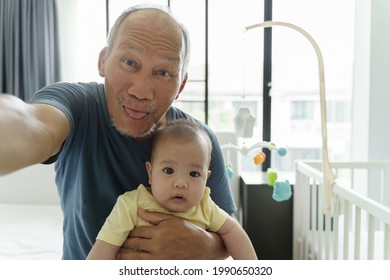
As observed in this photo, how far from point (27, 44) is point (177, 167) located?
1792 millimetres

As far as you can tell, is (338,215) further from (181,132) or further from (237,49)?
(237,49)

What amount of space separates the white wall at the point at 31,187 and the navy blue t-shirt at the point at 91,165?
128cm

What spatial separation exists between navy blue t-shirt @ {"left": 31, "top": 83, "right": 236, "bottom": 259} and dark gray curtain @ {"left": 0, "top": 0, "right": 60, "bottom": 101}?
1.60m

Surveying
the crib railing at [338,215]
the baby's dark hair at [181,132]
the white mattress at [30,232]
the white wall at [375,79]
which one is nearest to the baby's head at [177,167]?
the baby's dark hair at [181,132]

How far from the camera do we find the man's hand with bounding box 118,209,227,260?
60 centimetres

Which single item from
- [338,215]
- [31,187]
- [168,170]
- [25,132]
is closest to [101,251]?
[168,170]

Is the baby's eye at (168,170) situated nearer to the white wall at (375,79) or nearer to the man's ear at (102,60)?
the man's ear at (102,60)

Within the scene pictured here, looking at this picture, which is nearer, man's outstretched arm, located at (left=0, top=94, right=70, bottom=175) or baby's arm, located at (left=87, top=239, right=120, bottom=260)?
man's outstretched arm, located at (left=0, top=94, right=70, bottom=175)

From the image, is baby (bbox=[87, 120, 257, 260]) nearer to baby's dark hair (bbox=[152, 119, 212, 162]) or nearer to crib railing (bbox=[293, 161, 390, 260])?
baby's dark hair (bbox=[152, 119, 212, 162])

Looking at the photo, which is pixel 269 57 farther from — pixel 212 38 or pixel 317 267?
pixel 317 267

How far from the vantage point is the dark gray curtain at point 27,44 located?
206 centimetres

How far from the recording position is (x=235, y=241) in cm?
69

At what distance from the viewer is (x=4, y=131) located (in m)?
0.34

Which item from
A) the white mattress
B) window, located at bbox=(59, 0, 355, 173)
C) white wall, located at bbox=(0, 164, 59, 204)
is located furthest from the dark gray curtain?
the white mattress
